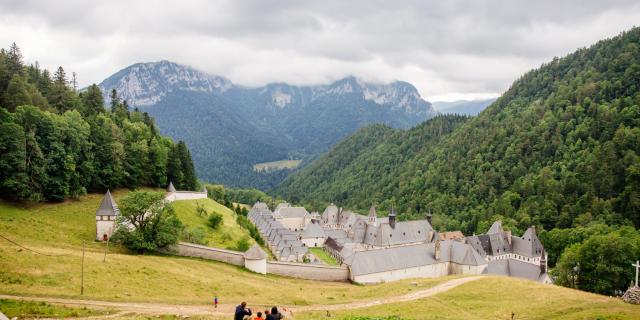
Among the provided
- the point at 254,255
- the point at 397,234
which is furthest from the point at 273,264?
the point at 397,234

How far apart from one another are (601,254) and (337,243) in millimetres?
52075

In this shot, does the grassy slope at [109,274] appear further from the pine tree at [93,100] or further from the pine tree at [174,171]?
the pine tree at [93,100]

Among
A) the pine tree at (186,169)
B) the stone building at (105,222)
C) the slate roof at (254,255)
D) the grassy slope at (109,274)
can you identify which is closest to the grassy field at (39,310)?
the grassy slope at (109,274)

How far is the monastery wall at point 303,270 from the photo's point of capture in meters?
59.4

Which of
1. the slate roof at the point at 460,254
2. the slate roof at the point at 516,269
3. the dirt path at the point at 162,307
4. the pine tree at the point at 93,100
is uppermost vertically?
the pine tree at the point at 93,100

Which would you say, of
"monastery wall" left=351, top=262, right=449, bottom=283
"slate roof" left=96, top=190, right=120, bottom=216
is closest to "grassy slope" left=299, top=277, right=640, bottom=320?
"monastery wall" left=351, top=262, right=449, bottom=283

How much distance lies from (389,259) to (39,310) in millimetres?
51796

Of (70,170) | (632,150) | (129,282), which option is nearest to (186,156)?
(70,170)

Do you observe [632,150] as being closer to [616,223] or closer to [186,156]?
[616,223]

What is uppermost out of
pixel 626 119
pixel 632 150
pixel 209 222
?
pixel 626 119

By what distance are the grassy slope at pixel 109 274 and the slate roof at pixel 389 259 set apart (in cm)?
555

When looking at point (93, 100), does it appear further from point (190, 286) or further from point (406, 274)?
point (406, 274)

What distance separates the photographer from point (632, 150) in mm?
117750

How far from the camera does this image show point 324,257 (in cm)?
9488
